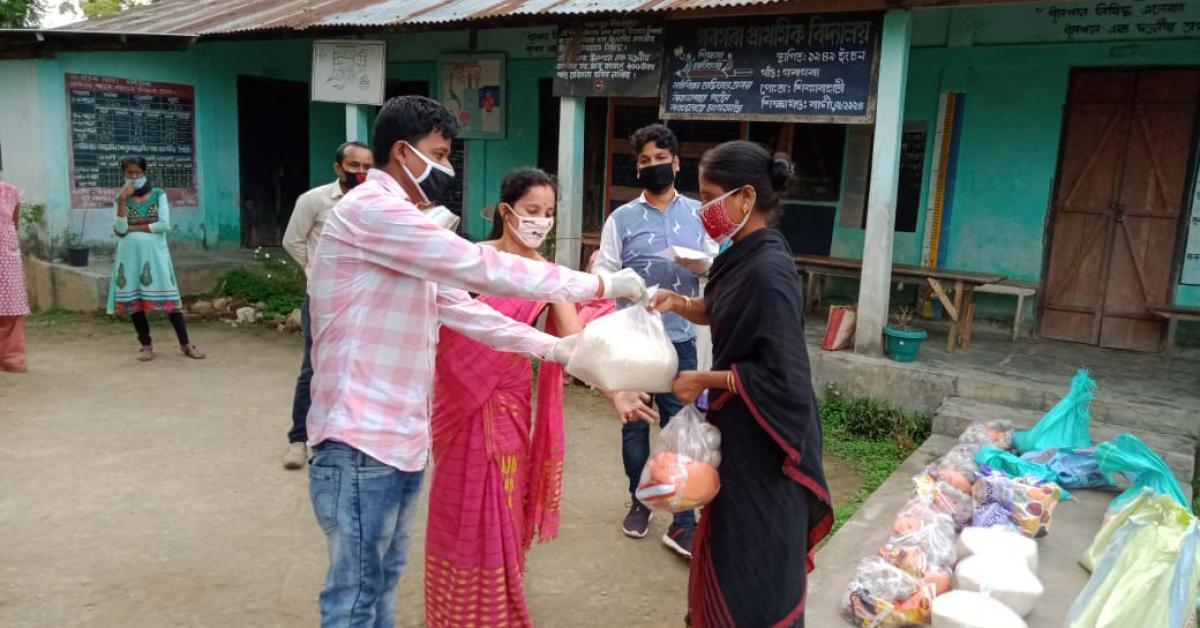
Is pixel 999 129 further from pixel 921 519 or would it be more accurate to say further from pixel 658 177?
pixel 921 519

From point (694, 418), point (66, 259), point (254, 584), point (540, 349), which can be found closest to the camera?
point (694, 418)

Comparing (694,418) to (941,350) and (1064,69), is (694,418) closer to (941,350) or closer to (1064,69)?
(941,350)

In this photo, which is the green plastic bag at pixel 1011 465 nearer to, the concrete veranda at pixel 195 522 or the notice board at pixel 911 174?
the concrete veranda at pixel 195 522

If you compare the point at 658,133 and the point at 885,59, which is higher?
the point at 885,59

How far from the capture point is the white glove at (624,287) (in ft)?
6.93

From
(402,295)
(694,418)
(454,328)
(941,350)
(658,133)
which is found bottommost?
(941,350)

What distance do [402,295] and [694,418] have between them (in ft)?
2.68

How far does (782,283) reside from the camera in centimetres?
207

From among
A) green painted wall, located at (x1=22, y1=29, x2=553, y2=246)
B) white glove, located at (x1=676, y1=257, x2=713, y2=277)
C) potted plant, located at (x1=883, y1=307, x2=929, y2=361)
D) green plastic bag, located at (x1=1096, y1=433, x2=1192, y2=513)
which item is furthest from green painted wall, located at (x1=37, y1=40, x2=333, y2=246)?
green plastic bag, located at (x1=1096, y1=433, x2=1192, y2=513)

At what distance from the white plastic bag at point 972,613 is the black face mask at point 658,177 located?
201cm

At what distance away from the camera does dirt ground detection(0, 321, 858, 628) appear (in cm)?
319

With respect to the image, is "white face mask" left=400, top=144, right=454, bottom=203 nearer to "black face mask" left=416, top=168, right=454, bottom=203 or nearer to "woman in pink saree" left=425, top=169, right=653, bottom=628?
"black face mask" left=416, top=168, right=454, bottom=203

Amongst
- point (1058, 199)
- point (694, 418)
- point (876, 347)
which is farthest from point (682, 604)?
point (1058, 199)

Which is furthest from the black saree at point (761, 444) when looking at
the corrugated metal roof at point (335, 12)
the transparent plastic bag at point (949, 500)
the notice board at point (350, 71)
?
the notice board at point (350, 71)
